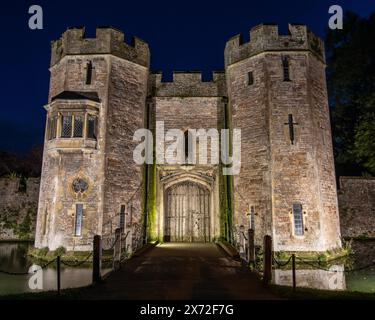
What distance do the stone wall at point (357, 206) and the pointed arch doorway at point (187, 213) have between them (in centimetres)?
811

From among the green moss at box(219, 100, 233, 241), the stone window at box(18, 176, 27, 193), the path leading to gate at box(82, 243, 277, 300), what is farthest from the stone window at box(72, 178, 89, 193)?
the stone window at box(18, 176, 27, 193)

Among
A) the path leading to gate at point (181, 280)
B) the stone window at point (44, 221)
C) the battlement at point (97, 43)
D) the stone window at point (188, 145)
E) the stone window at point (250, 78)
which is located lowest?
the path leading to gate at point (181, 280)

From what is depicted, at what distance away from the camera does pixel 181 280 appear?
25.1 feet

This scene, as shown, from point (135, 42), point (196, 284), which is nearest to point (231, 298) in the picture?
point (196, 284)

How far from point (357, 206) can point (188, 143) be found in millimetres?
10330

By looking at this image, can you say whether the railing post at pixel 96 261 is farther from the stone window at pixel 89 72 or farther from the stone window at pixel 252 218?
the stone window at pixel 89 72

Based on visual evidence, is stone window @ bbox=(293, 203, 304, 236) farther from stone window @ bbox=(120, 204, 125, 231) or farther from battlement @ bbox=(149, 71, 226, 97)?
stone window @ bbox=(120, 204, 125, 231)

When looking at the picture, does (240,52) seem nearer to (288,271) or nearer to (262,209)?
(262,209)

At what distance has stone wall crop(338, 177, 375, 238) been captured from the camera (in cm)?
1811

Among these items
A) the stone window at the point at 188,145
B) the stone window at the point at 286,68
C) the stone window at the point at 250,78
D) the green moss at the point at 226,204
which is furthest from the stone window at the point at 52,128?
the stone window at the point at 286,68

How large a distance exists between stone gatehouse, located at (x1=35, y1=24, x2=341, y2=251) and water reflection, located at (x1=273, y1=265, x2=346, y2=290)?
141cm

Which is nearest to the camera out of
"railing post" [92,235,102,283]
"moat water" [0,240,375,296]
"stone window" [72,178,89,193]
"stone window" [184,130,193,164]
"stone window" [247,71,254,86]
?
"railing post" [92,235,102,283]

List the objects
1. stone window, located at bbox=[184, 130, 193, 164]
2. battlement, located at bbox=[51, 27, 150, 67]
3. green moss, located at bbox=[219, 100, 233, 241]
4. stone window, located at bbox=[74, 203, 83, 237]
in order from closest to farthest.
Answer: stone window, located at bbox=[74, 203, 83, 237], battlement, located at bbox=[51, 27, 150, 67], green moss, located at bbox=[219, 100, 233, 241], stone window, located at bbox=[184, 130, 193, 164]

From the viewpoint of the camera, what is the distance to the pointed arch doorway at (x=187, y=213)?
15.1m
